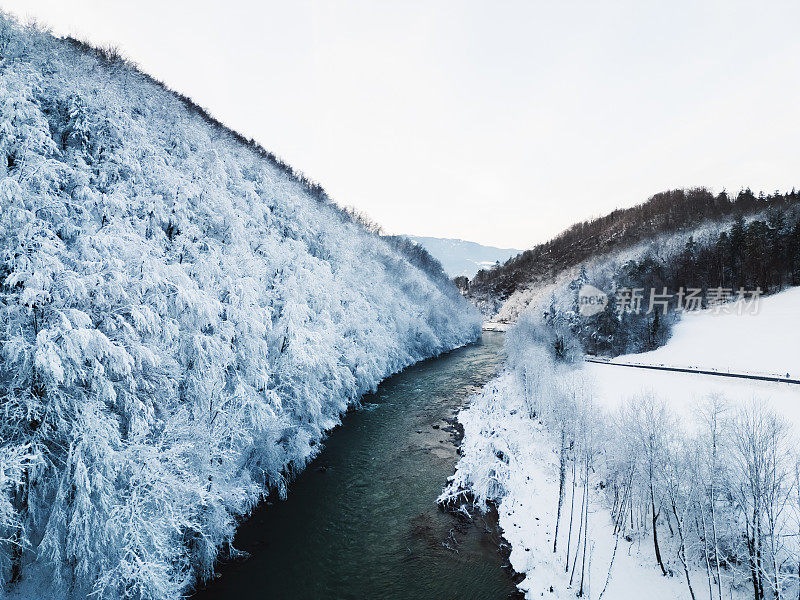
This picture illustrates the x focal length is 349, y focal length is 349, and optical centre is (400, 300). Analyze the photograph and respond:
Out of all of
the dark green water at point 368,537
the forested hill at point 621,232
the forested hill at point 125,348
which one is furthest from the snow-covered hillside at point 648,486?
the forested hill at point 621,232

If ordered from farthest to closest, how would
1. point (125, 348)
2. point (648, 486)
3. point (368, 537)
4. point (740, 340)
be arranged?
point (740, 340), point (368, 537), point (648, 486), point (125, 348)

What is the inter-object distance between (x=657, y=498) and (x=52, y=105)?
30.6m

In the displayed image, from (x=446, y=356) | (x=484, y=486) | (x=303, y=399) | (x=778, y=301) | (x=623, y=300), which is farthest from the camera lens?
(x=446, y=356)

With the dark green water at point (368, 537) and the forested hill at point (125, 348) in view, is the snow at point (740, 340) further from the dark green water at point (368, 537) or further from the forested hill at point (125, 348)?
the forested hill at point (125, 348)

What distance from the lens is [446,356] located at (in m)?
Result: 63.1

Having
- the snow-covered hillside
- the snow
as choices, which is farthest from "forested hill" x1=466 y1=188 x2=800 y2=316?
the snow-covered hillside

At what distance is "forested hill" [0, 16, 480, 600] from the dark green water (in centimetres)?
152

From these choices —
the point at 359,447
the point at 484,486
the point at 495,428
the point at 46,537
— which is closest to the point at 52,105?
the point at 46,537

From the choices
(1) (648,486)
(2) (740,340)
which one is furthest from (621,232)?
(1) (648,486)

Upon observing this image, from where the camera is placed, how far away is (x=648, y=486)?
13648 mm

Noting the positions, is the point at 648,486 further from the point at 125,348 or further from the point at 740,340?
the point at 740,340

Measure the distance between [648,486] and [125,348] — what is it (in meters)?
19.8

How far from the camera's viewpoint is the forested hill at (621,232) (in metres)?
119

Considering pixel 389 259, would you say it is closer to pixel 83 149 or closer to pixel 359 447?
pixel 359 447
